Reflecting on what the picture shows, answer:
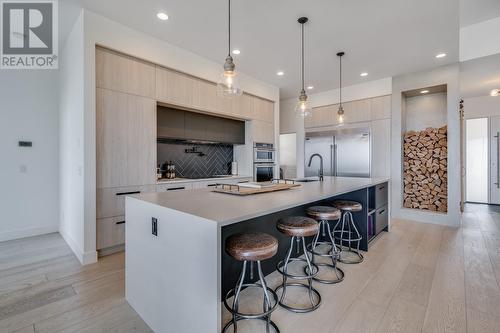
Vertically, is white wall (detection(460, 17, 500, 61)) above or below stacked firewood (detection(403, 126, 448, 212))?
above

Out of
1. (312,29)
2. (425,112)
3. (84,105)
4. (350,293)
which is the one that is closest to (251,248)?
(350,293)

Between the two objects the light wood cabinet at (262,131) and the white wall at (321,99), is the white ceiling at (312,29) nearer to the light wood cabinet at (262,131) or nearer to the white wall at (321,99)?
the white wall at (321,99)

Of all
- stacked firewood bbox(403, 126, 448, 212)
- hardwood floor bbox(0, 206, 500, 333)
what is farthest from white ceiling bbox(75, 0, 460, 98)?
hardwood floor bbox(0, 206, 500, 333)

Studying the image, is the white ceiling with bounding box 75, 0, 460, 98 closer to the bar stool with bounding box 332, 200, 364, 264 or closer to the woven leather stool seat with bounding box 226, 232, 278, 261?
the bar stool with bounding box 332, 200, 364, 264

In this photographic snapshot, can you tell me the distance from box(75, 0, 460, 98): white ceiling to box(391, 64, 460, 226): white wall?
213 mm

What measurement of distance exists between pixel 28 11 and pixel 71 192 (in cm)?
208

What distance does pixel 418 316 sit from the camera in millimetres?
1658

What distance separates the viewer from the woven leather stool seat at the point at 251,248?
1382 millimetres

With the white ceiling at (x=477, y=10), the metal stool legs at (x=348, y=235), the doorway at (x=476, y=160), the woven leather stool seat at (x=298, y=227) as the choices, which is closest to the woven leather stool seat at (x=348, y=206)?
the metal stool legs at (x=348, y=235)

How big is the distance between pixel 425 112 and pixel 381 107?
81cm

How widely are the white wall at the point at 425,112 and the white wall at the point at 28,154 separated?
20.5 ft

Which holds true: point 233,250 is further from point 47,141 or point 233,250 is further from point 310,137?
point 310,137

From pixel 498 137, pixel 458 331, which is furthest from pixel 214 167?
pixel 498 137

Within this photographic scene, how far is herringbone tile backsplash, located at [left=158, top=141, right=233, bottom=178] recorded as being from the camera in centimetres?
389
